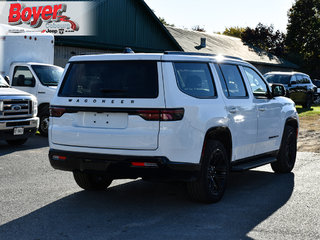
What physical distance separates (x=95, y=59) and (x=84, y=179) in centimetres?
181

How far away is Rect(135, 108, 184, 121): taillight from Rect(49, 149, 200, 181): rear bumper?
44 centimetres

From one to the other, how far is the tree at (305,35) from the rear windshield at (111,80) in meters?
59.6

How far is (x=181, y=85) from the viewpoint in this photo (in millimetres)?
6422

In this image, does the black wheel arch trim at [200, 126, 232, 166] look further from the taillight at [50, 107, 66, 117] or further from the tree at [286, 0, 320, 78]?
the tree at [286, 0, 320, 78]

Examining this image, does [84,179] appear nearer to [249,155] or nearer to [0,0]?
[249,155]

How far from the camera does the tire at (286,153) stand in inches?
364

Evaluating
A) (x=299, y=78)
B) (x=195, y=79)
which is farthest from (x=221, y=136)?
(x=299, y=78)

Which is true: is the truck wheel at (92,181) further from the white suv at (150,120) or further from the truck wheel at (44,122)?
the truck wheel at (44,122)

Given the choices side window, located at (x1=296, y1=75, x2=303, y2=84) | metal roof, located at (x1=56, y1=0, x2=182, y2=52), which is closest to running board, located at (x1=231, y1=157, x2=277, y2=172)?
metal roof, located at (x1=56, y1=0, x2=182, y2=52)

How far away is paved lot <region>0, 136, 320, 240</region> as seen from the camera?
5.54 metres

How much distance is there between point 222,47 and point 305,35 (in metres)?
21.8

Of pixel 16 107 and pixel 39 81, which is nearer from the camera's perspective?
pixel 16 107

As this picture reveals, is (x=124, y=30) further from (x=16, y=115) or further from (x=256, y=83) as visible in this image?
(x=256, y=83)

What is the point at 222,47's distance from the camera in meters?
46.4
